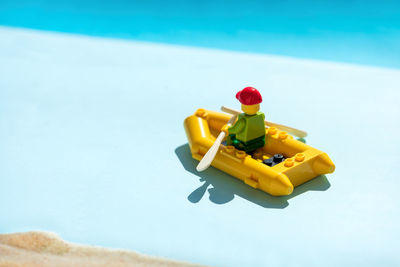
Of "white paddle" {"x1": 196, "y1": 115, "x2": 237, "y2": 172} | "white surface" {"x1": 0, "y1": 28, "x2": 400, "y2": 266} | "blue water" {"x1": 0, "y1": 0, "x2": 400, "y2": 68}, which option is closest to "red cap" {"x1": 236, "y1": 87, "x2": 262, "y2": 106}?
"white paddle" {"x1": 196, "y1": 115, "x2": 237, "y2": 172}

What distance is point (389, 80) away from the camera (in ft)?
7.75

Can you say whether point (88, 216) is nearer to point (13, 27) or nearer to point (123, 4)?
point (13, 27)

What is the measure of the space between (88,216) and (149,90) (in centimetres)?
91

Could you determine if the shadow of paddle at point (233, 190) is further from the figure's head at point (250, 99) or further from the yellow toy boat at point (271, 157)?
the figure's head at point (250, 99)

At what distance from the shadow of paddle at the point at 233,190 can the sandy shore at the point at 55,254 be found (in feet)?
0.98

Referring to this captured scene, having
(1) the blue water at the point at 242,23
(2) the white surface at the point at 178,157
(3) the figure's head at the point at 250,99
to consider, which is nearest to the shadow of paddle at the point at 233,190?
(2) the white surface at the point at 178,157

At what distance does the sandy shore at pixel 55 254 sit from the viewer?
1221 mm

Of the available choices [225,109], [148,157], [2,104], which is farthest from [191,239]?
[2,104]

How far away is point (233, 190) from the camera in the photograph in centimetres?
154

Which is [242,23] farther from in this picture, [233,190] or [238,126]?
[233,190]

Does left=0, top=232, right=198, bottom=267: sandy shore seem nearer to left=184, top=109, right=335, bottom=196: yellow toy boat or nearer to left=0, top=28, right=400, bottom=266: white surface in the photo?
left=0, top=28, right=400, bottom=266: white surface

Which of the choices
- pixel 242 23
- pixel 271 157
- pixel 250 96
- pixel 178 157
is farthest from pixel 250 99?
pixel 242 23

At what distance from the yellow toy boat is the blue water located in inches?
50.8

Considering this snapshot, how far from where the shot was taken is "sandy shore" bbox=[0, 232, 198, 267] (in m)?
1.22
